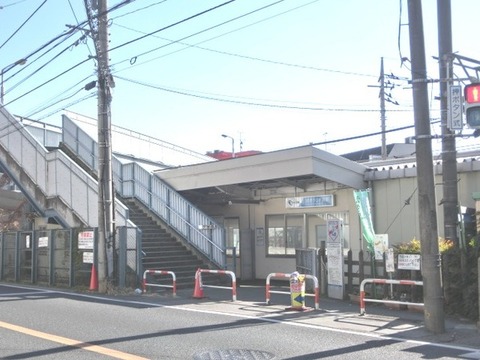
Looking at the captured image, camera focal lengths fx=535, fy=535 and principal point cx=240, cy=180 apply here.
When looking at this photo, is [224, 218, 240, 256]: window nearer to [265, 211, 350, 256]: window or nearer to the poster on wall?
the poster on wall

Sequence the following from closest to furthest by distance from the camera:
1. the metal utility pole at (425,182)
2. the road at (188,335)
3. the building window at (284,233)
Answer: the road at (188,335) → the metal utility pole at (425,182) → the building window at (284,233)

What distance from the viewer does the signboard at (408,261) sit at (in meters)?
12.4

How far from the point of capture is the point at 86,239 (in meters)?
18.0

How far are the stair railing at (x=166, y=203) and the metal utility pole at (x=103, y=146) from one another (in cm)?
390

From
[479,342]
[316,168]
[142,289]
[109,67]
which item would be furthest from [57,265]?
[479,342]

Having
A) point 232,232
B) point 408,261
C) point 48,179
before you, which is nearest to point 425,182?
point 408,261

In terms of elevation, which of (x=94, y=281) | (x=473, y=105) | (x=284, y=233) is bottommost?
(x=94, y=281)

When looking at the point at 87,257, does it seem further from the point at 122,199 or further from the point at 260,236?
the point at 260,236

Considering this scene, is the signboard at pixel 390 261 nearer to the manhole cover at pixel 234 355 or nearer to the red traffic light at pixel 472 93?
the red traffic light at pixel 472 93

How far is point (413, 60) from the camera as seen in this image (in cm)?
1027

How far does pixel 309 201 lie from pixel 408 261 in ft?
23.0

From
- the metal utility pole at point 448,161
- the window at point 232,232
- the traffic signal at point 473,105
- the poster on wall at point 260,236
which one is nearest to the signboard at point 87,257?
the window at point 232,232

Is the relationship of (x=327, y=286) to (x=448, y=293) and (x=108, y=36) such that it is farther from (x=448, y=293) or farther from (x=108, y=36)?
(x=108, y=36)

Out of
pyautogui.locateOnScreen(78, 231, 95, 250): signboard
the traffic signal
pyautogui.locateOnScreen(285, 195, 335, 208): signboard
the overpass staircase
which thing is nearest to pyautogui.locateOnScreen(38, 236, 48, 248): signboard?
the overpass staircase
